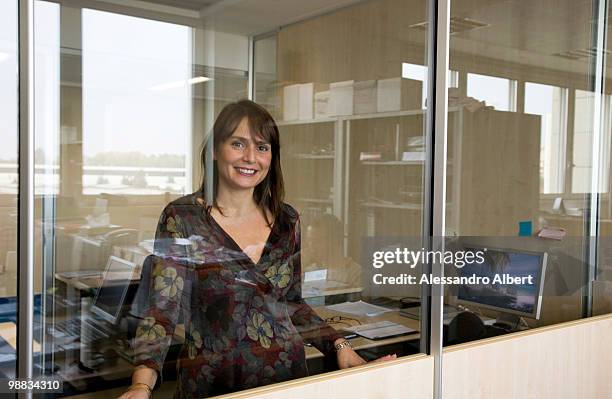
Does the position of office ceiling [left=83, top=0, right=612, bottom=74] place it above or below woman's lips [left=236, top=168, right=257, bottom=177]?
above

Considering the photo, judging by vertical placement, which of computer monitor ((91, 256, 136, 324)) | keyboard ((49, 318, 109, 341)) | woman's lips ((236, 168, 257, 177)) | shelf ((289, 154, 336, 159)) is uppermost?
shelf ((289, 154, 336, 159))

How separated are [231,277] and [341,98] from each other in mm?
624

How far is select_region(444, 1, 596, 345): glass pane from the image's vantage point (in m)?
2.23

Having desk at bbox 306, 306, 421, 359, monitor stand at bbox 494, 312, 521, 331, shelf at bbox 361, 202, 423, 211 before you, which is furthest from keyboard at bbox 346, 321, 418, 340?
monitor stand at bbox 494, 312, 521, 331

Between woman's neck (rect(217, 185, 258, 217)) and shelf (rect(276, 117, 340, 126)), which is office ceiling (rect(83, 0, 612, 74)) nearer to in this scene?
shelf (rect(276, 117, 340, 126))

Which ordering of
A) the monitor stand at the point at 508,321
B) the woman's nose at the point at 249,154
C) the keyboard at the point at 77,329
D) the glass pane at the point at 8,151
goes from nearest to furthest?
the glass pane at the point at 8,151, the keyboard at the point at 77,329, the woman's nose at the point at 249,154, the monitor stand at the point at 508,321

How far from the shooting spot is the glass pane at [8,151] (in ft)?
4.51

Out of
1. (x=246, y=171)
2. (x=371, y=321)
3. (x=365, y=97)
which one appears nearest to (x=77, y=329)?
(x=246, y=171)

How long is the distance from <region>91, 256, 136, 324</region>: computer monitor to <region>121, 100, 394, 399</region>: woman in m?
0.07

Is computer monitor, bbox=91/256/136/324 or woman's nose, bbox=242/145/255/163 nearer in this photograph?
computer monitor, bbox=91/256/136/324

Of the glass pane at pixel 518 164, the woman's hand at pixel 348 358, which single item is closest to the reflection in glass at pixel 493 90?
the glass pane at pixel 518 164

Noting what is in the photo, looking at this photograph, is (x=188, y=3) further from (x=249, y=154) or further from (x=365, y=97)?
(x=365, y=97)

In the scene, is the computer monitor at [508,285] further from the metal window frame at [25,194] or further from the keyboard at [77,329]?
the metal window frame at [25,194]

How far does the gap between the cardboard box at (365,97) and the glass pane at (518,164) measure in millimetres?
329
